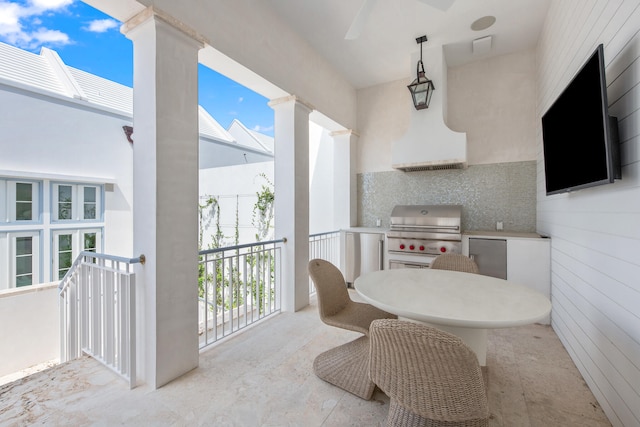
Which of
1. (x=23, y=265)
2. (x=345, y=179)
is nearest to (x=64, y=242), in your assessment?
(x=23, y=265)

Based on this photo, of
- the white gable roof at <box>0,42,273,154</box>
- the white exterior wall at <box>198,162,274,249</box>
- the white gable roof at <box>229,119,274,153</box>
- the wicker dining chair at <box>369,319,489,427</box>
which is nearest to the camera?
the wicker dining chair at <box>369,319,489,427</box>

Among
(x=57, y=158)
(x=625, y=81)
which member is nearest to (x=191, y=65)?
(x=625, y=81)

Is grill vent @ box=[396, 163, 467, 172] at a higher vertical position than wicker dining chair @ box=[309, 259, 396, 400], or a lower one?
higher

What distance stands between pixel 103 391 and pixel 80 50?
6.18 meters

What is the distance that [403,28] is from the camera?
312 centimetres

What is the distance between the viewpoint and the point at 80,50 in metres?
5.11

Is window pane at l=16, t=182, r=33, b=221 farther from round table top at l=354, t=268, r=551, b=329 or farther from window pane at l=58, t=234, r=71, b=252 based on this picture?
round table top at l=354, t=268, r=551, b=329

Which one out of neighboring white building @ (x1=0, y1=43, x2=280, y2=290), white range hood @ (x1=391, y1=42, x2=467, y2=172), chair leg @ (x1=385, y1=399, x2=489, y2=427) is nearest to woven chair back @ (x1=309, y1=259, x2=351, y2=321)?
chair leg @ (x1=385, y1=399, x2=489, y2=427)

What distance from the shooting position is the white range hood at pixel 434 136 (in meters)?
3.40

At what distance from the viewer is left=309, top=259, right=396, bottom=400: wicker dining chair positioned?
1769mm

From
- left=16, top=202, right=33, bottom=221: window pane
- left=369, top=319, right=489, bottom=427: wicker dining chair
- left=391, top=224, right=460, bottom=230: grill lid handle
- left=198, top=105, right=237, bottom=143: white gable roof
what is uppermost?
left=198, top=105, right=237, bottom=143: white gable roof

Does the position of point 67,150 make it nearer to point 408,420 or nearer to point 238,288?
point 238,288

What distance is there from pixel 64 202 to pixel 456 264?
20.7ft

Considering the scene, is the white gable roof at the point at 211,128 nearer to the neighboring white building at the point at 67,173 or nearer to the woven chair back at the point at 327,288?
the neighboring white building at the point at 67,173
